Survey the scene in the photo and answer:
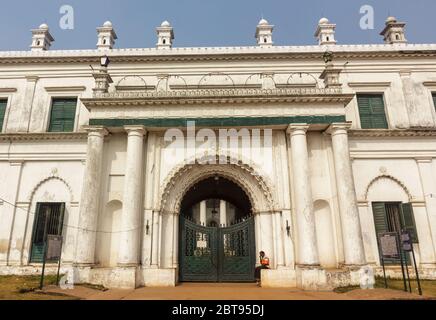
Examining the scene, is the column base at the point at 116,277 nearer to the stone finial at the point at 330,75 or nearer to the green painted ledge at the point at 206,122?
the green painted ledge at the point at 206,122

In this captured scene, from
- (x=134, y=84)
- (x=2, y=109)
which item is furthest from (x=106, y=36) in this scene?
(x=2, y=109)

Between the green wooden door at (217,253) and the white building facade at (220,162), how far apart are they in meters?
0.06

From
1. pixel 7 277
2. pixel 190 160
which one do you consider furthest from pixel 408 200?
pixel 7 277

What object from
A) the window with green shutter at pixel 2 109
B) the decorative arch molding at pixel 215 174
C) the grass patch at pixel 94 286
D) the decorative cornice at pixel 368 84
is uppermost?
the decorative cornice at pixel 368 84

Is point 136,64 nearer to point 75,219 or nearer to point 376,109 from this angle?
point 75,219

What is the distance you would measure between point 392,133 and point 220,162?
8.94 metres

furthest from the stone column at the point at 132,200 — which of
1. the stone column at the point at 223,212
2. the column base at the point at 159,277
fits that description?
the stone column at the point at 223,212

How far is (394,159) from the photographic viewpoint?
1619cm

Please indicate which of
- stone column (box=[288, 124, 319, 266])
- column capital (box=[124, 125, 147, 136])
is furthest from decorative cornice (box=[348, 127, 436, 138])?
column capital (box=[124, 125, 147, 136])

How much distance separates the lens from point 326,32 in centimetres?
1975

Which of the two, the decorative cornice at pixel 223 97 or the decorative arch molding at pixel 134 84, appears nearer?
the decorative cornice at pixel 223 97

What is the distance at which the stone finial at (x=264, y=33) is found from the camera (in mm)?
19594

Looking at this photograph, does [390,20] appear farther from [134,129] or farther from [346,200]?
[134,129]

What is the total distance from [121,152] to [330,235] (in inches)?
404
